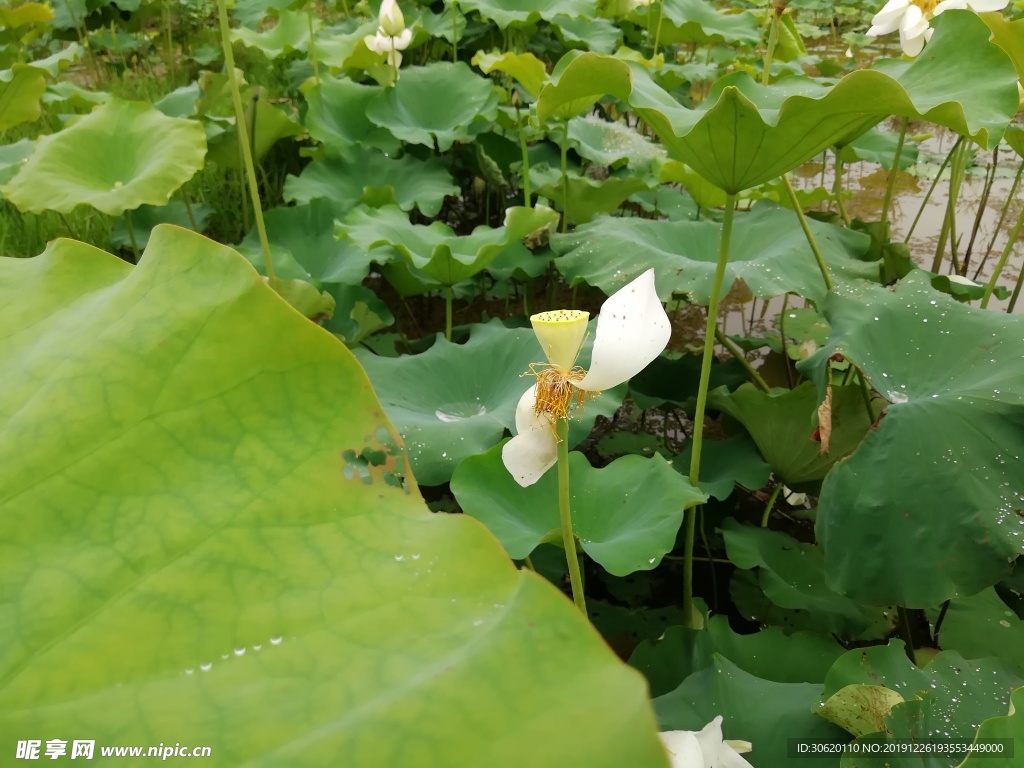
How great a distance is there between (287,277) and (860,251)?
3.88 feet

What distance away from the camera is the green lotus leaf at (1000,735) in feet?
1.62

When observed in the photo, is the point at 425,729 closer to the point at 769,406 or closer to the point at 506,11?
the point at 769,406

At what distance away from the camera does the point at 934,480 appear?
83 centimetres

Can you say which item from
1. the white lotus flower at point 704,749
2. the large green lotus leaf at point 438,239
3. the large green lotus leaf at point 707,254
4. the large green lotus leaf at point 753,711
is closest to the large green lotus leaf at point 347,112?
the large green lotus leaf at point 438,239

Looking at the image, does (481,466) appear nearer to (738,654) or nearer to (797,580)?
(738,654)

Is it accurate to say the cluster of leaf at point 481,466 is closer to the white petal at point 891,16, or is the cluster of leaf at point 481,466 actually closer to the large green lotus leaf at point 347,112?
the large green lotus leaf at point 347,112

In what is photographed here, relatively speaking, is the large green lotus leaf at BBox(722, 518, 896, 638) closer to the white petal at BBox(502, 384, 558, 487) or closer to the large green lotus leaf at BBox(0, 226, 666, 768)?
the white petal at BBox(502, 384, 558, 487)

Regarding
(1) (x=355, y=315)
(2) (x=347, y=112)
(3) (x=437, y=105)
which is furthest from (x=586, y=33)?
(1) (x=355, y=315)

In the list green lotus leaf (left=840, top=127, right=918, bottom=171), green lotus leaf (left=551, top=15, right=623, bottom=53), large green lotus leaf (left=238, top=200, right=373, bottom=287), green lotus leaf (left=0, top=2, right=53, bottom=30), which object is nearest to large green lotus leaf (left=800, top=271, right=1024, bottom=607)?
large green lotus leaf (left=238, top=200, right=373, bottom=287)

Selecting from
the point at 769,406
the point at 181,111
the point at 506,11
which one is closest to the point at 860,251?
the point at 769,406

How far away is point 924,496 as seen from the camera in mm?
833

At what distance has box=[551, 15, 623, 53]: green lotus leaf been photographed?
2.56 m

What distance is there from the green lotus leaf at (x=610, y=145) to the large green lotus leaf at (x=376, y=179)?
37 cm

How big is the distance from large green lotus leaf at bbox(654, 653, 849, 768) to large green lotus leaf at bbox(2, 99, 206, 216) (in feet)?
4.60
